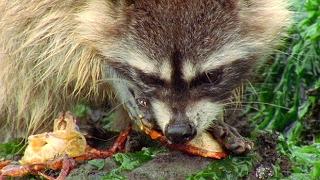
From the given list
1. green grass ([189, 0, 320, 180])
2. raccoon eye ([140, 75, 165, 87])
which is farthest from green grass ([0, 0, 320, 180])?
raccoon eye ([140, 75, 165, 87])

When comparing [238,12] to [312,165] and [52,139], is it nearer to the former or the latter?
[312,165]

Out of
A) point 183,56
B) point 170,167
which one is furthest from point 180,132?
point 183,56

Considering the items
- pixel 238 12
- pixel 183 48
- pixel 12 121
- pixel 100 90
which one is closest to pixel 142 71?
pixel 183 48

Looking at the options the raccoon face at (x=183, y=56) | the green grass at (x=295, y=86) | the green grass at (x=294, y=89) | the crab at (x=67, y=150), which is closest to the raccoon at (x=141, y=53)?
the raccoon face at (x=183, y=56)

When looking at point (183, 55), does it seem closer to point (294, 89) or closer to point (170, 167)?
point (170, 167)

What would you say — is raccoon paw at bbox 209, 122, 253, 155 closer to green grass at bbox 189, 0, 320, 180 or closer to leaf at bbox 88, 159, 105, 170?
leaf at bbox 88, 159, 105, 170
